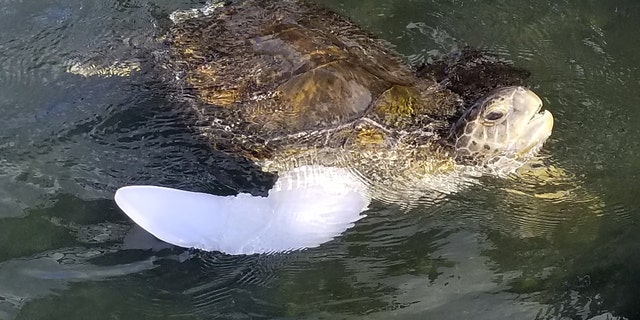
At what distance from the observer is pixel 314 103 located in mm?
3576

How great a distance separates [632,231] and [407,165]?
1.23m

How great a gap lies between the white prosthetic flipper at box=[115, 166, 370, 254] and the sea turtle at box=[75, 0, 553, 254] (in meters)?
0.13

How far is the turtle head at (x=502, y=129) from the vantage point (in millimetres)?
3602

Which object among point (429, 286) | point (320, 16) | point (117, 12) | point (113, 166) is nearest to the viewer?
point (429, 286)

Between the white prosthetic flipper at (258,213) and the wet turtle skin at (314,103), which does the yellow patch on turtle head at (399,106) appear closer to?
the wet turtle skin at (314,103)

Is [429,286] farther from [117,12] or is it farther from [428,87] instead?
[117,12]

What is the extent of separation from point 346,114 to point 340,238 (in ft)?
2.18

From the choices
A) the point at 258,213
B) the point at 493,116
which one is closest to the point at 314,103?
the point at 258,213

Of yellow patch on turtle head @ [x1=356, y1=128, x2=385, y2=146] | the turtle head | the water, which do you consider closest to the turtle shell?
yellow patch on turtle head @ [x1=356, y1=128, x2=385, y2=146]

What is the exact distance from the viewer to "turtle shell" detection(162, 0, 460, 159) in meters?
3.58

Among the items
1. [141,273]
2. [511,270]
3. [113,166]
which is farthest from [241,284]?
[511,270]

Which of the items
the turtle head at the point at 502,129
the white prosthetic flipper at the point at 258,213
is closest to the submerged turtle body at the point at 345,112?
the turtle head at the point at 502,129

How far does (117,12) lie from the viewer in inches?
190

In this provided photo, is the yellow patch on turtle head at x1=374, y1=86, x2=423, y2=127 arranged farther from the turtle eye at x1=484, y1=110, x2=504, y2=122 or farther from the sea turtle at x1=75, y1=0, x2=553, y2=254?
the turtle eye at x1=484, y1=110, x2=504, y2=122
